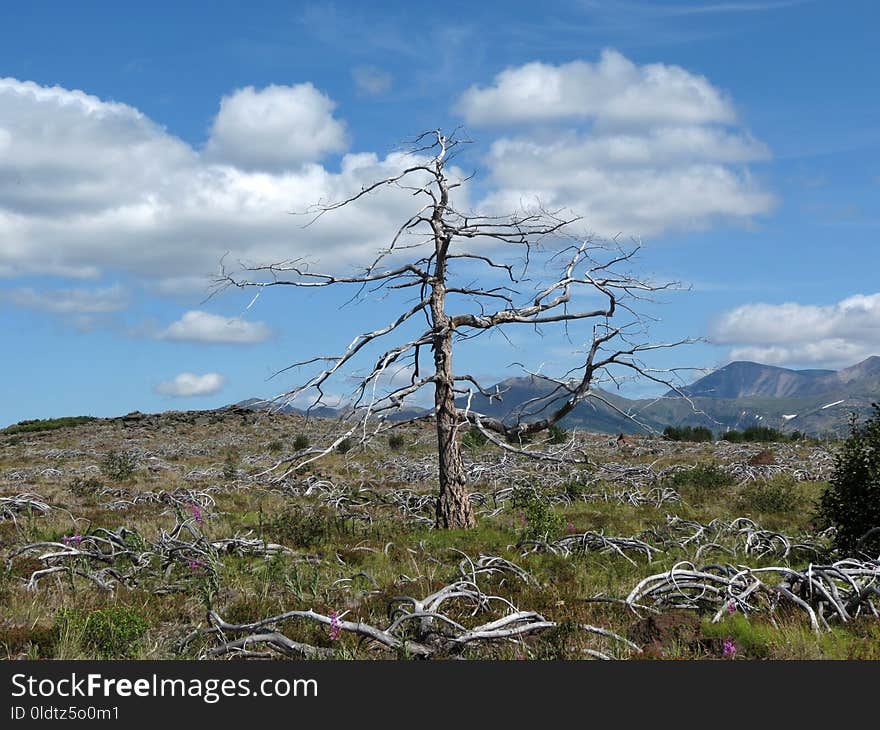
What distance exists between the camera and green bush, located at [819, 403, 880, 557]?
11305mm

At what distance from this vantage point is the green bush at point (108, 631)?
23.1 feet

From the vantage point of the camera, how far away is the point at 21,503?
17062 millimetres

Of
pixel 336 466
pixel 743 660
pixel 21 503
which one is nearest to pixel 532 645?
pixel 743 660

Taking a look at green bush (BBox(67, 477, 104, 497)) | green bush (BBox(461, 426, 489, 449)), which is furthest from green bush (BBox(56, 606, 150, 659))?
green bush (BBox(461, 426, 489, 449))

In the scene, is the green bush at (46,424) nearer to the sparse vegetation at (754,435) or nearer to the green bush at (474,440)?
the green bush at (474,440)

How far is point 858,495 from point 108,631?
1047cm

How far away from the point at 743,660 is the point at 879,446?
697 centimetres

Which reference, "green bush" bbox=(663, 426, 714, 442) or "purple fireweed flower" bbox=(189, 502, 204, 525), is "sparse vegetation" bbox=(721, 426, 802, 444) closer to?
"green bush" bbox=(663, 426, 714, 442)

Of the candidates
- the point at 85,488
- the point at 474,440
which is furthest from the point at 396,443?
the point at 85,488

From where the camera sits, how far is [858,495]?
38.5ft

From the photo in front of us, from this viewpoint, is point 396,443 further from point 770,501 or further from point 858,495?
point 858,495

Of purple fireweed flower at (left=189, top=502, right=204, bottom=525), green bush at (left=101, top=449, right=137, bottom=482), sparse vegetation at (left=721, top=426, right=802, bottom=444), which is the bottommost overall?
sparse vegetation at (left=721, top=426, right=802, bottom=444)

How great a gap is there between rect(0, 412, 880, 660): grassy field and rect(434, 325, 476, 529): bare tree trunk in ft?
2.27

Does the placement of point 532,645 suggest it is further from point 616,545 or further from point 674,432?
point 674,432
